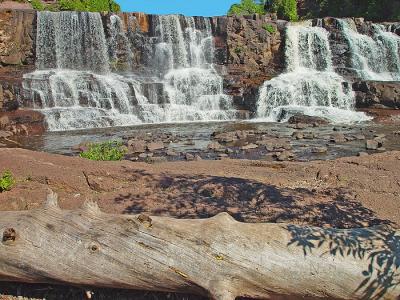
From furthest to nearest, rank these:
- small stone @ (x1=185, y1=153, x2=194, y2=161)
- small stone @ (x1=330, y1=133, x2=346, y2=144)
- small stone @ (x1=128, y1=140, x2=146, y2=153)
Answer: small stone @ (x1=330, y1=133, x2=346, y2=144) < small stone @ (x1=128, y1=140, x2=146, y2=153) < small stone @ (x1=185, y1=153, x2=194, y2=161)

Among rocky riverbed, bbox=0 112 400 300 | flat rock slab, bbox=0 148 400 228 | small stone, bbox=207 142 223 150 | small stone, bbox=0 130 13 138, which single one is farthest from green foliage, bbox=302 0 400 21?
flat rock slab, bbox=0 148 400 228

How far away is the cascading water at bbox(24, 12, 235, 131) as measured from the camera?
25922 mm

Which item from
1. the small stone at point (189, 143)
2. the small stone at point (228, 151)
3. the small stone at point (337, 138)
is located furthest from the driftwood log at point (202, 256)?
the small stone at point (337, 138)

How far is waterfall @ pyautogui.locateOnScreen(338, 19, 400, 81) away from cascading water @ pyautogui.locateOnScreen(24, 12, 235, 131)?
34.8 ft

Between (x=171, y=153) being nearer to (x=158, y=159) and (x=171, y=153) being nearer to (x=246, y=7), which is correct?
Result: (x=158, y=159)

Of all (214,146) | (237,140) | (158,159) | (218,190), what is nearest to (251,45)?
(237,140)

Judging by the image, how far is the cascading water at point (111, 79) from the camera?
25922 millimetres

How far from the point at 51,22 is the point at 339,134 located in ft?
69.4

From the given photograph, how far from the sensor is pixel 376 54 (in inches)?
1353

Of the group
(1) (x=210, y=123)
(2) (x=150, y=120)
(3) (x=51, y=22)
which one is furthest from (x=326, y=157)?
(3) (x=51, y=22)

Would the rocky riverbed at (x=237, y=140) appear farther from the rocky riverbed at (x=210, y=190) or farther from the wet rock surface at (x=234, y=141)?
the rocky riverbed at (x=210, y=190)

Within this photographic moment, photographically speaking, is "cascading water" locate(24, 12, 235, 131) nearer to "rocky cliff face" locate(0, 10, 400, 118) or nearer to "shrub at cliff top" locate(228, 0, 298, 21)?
"rocky cliff face" locate(0, 10, 400, 118)

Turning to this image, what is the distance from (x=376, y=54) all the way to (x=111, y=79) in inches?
764

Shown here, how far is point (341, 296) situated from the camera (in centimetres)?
374
